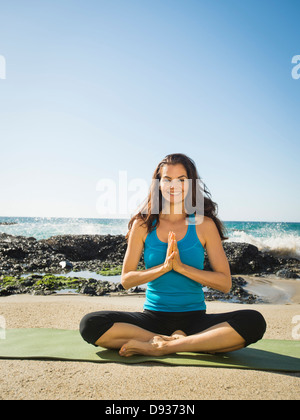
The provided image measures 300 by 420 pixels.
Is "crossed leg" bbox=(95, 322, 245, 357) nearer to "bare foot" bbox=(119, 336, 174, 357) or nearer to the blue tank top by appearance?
"bare foot" bbox=(119, 336, 174, 357)

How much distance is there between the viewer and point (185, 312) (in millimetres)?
3062

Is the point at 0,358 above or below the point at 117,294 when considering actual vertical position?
above

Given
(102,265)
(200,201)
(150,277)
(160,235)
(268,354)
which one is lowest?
(102,265)

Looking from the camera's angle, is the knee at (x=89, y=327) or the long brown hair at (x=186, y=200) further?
the long brown hair at (x=186, y=200)

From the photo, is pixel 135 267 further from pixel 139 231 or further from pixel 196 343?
pixel 196 343

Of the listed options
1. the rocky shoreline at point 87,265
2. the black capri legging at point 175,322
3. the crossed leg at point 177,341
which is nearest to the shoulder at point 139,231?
the black capri legging at point 175,322

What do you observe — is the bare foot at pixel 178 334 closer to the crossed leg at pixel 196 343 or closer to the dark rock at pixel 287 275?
the crossed leg at pixel 196 343

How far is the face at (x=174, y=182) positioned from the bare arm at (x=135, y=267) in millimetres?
403

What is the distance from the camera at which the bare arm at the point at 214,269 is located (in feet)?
9.60

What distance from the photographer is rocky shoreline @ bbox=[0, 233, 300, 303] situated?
7.49 m
